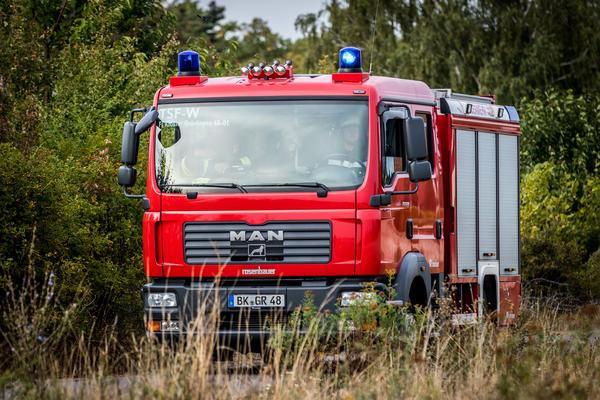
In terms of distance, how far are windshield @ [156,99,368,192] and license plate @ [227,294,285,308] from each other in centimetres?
102

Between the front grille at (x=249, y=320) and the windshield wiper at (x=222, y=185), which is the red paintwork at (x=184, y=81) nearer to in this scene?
the windshield wiper at (x=222, y=185)

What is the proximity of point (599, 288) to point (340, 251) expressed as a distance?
12316mm

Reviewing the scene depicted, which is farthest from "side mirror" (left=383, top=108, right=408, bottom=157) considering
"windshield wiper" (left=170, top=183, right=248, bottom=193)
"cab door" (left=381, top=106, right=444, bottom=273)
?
"windshield wiper" (left=170, top=183, right=248, bottom=193)

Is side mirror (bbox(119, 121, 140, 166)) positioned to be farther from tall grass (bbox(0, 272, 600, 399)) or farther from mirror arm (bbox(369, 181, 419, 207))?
mirror arm (bbox(369, 181, 419, 207))

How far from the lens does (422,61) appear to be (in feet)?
160

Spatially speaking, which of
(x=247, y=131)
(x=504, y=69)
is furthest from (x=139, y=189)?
(x=504, y=69)

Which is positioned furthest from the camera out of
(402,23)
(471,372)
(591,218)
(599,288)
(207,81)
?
(402,23)

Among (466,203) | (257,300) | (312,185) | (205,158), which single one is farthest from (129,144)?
(466,203)

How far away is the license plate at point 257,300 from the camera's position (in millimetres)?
13102

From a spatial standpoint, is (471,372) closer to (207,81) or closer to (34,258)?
(207,81)

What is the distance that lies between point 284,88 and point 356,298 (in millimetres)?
2328

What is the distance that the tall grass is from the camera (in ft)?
30.9

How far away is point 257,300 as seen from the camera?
516 inches

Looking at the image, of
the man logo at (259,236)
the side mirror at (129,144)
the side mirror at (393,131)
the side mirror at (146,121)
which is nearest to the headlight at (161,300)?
the man logo at (259,236)
